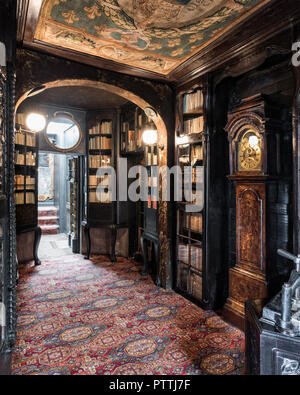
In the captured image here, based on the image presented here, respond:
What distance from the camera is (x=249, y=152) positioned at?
2.79m

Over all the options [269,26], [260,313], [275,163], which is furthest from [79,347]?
[269,26]

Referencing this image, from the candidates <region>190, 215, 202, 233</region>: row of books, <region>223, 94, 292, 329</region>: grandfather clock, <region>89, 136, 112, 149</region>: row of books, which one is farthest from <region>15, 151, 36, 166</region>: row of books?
<region>223, 94, 292, 329</region>: grandfather clock

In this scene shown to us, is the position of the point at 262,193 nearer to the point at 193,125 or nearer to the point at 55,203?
the point at 193,125

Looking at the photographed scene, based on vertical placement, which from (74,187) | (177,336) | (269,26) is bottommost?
(177,336)

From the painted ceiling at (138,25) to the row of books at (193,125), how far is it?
785mm

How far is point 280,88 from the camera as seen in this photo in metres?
2.67

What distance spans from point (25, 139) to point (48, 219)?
15.1 ft

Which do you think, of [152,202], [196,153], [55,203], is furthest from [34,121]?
[55,203]

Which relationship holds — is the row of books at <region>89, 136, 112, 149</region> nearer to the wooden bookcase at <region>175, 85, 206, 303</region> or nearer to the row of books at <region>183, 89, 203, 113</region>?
the wooden bookcase at <region>175, 85, 206, 303</region>

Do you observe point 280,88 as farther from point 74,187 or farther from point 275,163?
point 74,187

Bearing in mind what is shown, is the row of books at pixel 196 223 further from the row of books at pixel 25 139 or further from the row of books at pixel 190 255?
the row of books at pixel 25 139

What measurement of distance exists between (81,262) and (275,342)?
14.6 ft

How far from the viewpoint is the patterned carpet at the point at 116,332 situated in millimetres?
2217

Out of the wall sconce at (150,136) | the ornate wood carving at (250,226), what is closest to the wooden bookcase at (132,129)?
the wall sconce at (150,136)
